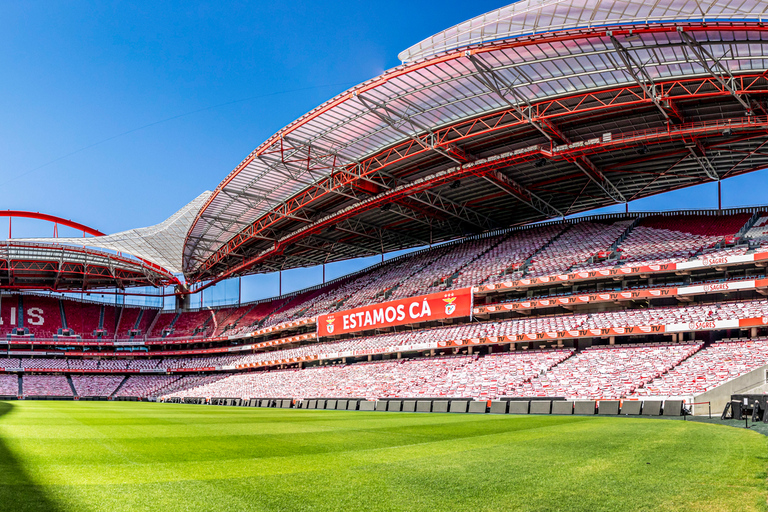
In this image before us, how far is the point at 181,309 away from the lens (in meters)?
84.2

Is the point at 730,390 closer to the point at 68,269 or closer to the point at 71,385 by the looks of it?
the point at 71,385

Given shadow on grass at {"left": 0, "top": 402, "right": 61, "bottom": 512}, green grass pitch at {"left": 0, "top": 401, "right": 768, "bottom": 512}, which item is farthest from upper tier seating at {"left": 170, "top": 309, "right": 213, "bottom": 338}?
shadow on grass at {"left": 0, "top": 402, "right": 61, "bottom": 512}

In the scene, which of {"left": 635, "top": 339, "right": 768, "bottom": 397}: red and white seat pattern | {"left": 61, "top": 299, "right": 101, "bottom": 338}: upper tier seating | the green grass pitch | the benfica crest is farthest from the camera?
{"left": 61, "top": 299, "right": 101, "bottom": 338}: upper tier seating

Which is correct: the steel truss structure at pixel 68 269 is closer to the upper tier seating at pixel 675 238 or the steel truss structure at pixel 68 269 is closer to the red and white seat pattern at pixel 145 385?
the red and white seat pattern at pixel 145 385

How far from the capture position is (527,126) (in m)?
34.6

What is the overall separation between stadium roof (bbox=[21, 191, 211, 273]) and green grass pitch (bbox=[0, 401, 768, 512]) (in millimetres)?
41334

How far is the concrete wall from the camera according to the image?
80.6ft

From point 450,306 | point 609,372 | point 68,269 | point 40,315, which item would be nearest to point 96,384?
point 40,315

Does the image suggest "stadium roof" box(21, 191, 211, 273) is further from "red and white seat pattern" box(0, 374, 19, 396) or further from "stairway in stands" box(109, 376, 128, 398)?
"stairway in stands" box(109, 376, 128, 398)

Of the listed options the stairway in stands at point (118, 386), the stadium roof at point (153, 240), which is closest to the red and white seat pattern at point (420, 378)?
the stadium roof at point (153, 240)

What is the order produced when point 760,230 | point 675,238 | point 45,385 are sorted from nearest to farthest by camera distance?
1. point 760,230
2. point 675,238
3. point 45,385

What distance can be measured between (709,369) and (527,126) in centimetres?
1700

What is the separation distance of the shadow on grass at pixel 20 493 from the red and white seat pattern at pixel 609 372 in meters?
25.5

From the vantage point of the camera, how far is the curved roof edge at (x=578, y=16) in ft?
78.7
